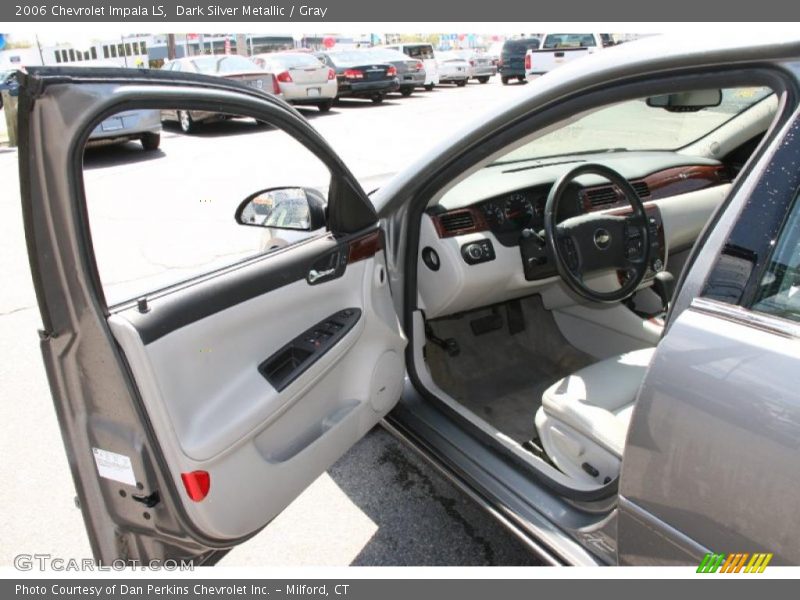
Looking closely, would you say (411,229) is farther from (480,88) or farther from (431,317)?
(480,88)

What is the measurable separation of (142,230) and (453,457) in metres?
5.00

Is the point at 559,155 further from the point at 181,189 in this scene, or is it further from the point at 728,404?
the point at 181,189

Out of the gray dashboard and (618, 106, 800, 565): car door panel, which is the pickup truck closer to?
the gray dashboard

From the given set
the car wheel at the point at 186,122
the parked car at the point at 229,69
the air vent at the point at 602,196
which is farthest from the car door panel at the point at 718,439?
the parked car at the point at 229,69

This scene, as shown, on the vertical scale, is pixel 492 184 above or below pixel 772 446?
above

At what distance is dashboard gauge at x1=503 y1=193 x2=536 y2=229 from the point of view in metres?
2.73

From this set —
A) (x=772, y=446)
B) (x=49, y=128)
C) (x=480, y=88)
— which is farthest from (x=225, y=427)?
(x=480, y=88)

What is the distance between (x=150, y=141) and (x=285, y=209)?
8.99 metres

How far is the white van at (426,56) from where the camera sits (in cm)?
2080

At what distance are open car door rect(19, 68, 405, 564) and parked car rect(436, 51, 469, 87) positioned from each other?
2194 cm

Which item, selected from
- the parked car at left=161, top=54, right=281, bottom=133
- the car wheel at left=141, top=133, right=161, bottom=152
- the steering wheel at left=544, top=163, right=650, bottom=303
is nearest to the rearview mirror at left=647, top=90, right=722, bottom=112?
the steering wheel at left=544, top=163, right=650, bottom=303

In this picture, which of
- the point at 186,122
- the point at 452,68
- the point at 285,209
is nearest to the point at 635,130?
the point at 285,209

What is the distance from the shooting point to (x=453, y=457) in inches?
88.0

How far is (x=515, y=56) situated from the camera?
21.5 meters
